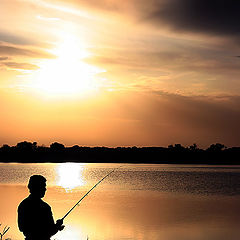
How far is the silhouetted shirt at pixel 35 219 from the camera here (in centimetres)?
630

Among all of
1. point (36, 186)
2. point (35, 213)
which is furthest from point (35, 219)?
point (36, 186)

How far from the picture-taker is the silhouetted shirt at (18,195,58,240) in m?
6.30

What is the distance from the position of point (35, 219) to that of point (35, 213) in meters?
0.08

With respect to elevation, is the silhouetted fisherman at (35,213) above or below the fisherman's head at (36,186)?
below

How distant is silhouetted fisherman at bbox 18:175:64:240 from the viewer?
6.30 meters

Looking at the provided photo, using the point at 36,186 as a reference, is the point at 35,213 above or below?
below

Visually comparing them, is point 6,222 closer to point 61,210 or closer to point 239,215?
point 61,210

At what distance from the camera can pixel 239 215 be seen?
2853 centimetres

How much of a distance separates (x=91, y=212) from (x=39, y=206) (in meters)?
22.8

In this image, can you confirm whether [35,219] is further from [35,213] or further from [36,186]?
[36,186]

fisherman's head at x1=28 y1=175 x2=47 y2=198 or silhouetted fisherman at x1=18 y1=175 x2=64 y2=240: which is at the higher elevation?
fisherman's head at x1=28 y1=175 x2=47 y2=198

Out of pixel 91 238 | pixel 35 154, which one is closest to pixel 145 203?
pixel 91 238

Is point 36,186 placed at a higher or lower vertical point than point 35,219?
higher

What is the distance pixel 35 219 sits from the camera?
631 cm
